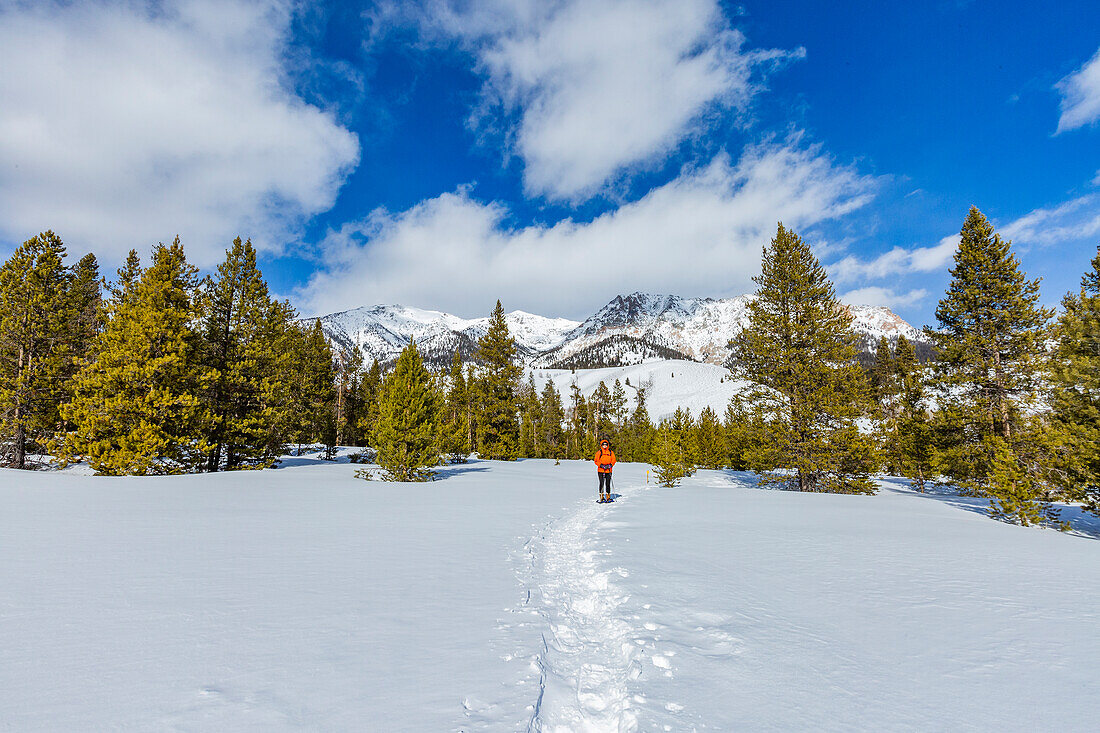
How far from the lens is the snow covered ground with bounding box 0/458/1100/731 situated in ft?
9.34

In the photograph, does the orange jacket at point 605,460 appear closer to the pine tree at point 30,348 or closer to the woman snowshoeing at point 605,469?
the woman snowshoeing at point 605,469

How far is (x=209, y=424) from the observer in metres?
20.6

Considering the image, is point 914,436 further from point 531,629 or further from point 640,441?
point 640,441

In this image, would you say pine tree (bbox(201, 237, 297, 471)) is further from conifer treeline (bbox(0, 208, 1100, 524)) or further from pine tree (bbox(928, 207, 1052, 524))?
pine tree (bbox(928, 207, 1052, 524))

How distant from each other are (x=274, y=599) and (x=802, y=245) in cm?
2305

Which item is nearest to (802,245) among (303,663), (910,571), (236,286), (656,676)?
(910,571)

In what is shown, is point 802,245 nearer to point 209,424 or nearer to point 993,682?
point 993,682

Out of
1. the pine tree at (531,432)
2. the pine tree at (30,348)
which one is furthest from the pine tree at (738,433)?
the pine tree at (30,348)

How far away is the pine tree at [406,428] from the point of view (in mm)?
20078

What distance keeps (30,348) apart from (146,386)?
8.06 m

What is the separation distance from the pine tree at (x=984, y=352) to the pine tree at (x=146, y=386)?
3162 centimetres

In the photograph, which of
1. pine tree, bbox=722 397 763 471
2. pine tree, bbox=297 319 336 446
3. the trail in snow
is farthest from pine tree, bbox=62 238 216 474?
pine tree, bbox=722 397 763 471

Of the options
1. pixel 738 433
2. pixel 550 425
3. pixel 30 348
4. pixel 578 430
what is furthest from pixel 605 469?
pixel 578 430

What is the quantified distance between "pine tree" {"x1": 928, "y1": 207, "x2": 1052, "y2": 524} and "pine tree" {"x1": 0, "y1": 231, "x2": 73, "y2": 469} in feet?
127
